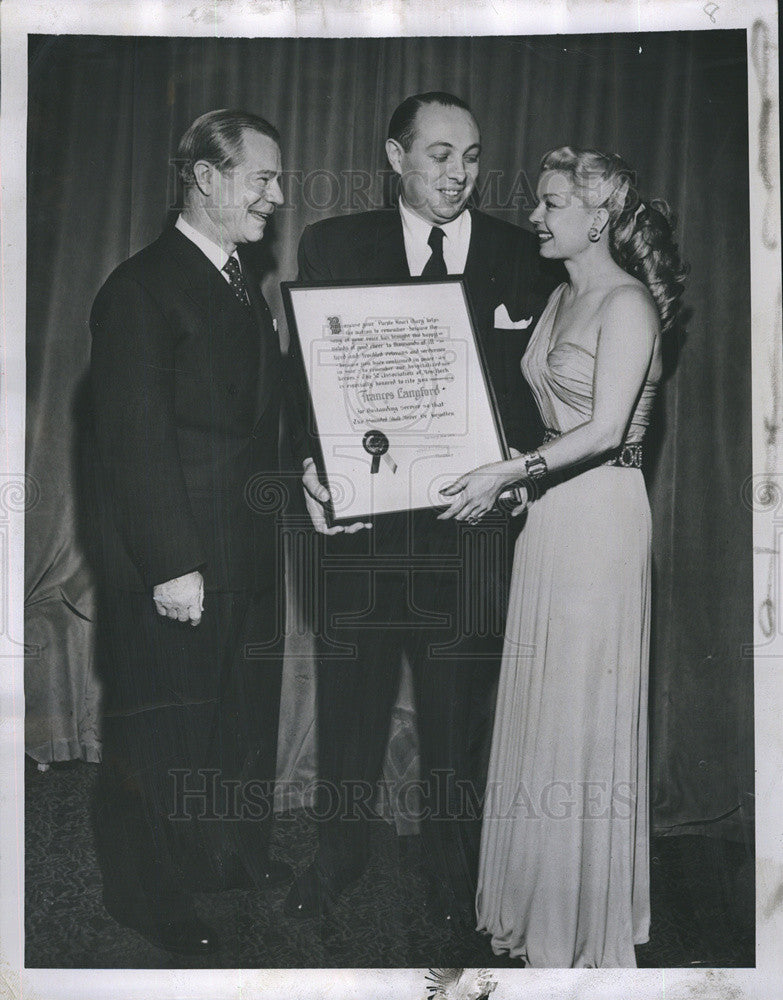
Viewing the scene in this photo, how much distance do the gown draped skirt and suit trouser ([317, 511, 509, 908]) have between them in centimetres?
5

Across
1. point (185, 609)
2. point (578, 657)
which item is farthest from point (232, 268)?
point (578, 657)

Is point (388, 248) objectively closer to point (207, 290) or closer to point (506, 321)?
point (506, 321)

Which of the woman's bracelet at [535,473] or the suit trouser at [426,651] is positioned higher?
the woman's bracelet at [535,473]

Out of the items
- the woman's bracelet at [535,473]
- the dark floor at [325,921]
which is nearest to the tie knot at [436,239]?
the woman's bracelet at [535,473]

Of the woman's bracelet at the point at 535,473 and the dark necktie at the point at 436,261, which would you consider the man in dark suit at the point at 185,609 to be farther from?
the woman's bracelet at the point at 535,473

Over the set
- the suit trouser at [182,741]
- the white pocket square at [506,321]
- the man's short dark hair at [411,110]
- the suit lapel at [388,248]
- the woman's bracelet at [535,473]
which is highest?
the man's short dark hair at [411,110]

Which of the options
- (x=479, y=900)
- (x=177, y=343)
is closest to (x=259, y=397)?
(x=177, y=343)

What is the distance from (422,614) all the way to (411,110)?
4.58 feet

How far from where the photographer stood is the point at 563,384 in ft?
7.62

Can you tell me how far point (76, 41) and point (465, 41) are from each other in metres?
1.09

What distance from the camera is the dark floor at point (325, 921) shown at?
2.34m

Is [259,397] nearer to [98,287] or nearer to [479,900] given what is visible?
[98,287]

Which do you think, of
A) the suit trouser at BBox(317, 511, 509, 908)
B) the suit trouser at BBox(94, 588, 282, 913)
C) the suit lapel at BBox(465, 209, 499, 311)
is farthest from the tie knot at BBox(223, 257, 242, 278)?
the suit trouser at BBox(94, 588, 282, 913)

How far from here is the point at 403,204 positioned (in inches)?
93.4
